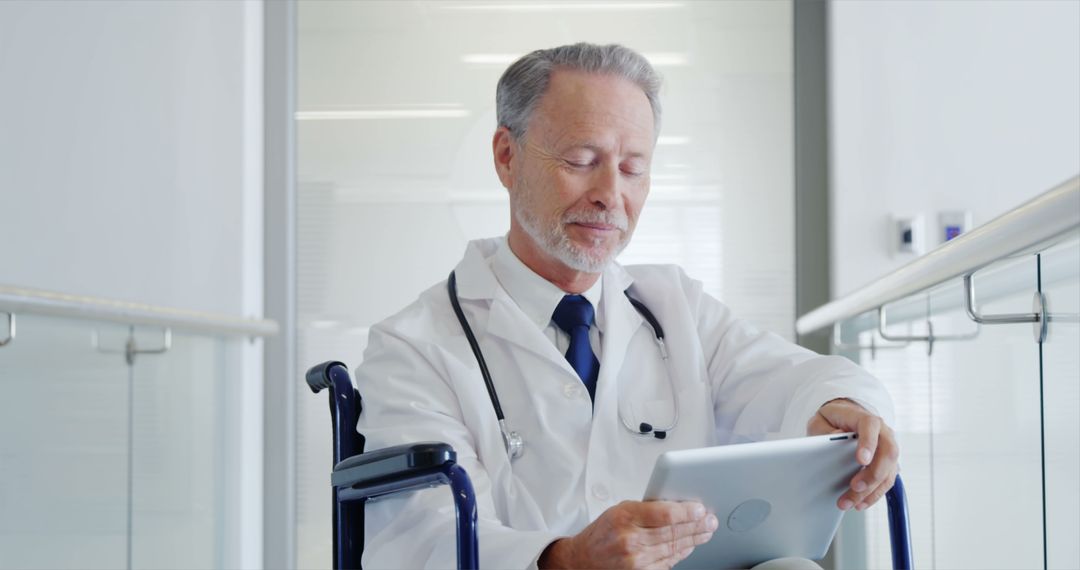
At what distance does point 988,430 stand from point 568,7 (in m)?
2.37

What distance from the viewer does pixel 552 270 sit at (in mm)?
1781

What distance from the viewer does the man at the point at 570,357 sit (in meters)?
1.51

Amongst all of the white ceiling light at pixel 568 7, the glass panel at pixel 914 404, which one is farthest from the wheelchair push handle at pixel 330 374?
the white ceiling light at pixel 568 7

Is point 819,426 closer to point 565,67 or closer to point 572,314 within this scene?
point 572,314

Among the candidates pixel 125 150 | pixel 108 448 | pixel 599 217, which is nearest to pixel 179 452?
pixel 108 448

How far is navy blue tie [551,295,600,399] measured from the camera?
1.68 m

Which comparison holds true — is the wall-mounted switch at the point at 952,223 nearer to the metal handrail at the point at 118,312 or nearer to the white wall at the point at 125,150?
the metal handrail at the point at 118,312

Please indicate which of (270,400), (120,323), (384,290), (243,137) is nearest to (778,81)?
(384,290)

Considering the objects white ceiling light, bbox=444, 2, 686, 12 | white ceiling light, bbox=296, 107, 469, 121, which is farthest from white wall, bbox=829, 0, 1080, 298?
white ceiling light, bbox=296, 107, 469, 121

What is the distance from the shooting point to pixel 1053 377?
142cm

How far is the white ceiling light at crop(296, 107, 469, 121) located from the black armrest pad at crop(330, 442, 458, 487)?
100 inches

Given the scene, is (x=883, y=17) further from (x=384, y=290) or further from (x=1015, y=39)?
(x=384, y=290)

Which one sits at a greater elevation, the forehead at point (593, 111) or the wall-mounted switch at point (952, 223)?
the forehead at point (593, 111)

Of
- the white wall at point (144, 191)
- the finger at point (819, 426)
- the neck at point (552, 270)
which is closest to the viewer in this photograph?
the finger at point (819, 426)
